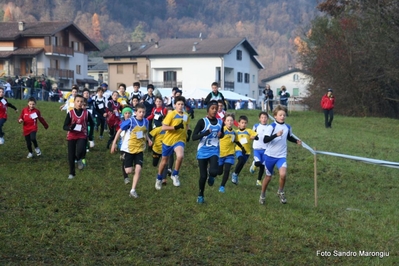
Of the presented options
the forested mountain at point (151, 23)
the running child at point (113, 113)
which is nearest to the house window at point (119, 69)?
the forested mountain at point (151, 23)

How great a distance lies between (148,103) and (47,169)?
508 cm

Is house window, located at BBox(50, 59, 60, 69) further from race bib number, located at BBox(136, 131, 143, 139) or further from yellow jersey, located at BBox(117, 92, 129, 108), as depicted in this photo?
race bib number, located at BBox(136, 131, 143, 139)

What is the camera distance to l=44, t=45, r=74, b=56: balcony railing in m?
75.8

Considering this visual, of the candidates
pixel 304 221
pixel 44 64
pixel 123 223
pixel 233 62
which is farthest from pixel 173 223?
pixel 233 62

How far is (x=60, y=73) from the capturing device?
256 ft

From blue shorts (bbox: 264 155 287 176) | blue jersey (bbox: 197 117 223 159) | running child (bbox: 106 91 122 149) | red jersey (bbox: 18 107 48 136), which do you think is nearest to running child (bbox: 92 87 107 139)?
running child (bbox: 106 91 122 149)

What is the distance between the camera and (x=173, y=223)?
387 inches

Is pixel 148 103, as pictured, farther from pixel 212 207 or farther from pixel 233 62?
pixel 233 62

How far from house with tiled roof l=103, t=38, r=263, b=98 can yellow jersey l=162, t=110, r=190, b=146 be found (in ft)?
224

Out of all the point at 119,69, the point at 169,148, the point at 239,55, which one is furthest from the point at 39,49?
the point at 169,148

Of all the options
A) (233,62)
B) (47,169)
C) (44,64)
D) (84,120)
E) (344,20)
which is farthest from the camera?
(233,62)

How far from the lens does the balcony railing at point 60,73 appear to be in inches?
3009

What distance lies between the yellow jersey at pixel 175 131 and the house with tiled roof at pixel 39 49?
64911mm

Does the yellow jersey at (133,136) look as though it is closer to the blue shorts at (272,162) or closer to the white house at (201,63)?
the blue shorts at (272,162)
